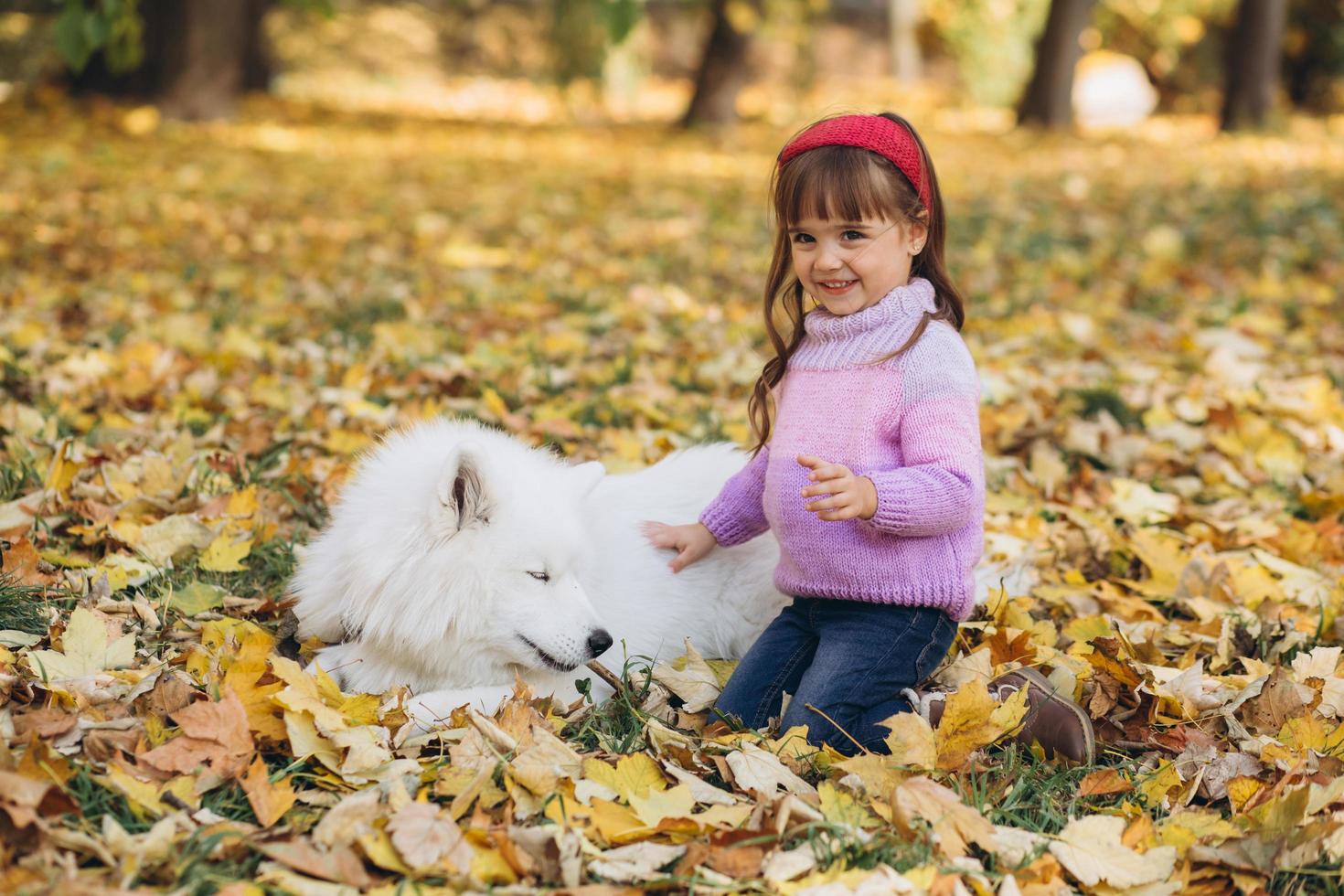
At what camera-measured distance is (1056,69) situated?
1606 centimetres

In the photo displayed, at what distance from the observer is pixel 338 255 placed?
8039 millimetres

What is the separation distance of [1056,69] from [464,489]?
15.6 m

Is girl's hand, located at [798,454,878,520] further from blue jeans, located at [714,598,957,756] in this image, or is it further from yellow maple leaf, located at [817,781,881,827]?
yellow maple leaf, located at [817,781,881,827]

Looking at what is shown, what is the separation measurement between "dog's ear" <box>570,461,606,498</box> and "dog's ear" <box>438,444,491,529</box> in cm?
41

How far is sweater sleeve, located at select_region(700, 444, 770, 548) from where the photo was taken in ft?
10.2

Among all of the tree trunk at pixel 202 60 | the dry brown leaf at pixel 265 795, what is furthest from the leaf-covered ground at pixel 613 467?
the tree trunk at pixel 202 60

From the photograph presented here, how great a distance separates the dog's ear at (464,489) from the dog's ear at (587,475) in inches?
16.0

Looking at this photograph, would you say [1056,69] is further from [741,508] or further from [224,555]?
[224,555]

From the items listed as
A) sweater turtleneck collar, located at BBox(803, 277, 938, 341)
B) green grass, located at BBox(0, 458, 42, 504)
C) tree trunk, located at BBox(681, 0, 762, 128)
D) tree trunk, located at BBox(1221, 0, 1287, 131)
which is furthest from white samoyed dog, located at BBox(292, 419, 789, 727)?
tree trunk, located at BBox(1221, 0, 1287, 131)

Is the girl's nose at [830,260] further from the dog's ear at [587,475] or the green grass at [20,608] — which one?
the green grass at [20,608]

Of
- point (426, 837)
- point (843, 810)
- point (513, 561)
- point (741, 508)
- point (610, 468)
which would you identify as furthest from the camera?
point (610, 468)

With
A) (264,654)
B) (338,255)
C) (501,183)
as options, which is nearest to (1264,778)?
(264,654)

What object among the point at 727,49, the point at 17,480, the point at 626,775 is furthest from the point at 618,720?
the point at 727,49

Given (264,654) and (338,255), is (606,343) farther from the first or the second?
(264,654)
